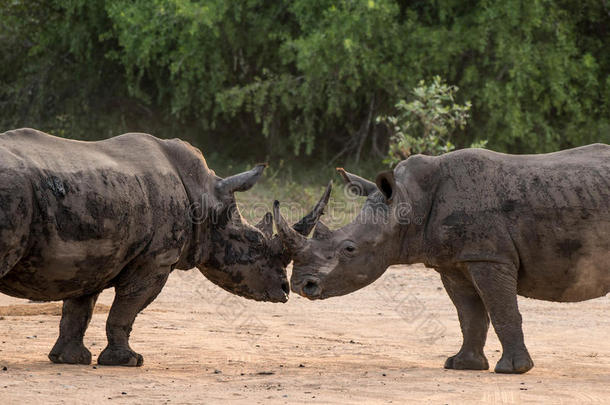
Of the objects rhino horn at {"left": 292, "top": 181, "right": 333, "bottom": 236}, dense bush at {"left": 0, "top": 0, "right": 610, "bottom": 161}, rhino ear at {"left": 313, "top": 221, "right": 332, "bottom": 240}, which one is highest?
rhino ear at {"left": 313, "top": 221, "right": 332, "bottom": 240}

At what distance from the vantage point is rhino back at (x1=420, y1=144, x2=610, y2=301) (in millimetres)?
7395

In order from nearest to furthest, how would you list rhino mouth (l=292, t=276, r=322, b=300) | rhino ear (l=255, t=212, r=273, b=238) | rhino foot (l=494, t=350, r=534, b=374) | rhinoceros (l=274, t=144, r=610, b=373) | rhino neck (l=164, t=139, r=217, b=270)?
rhino foot (l=494, t=350, r=534, b=374)
rhinoceros (l=274, t=144, r=610, b=373)
rhino mouth (l=292, t=276, r=322, b=300)
rhino neck (l=164, t=139, r=217, b=270)
rhino ear (l=255, t=212, r=273, b=238)

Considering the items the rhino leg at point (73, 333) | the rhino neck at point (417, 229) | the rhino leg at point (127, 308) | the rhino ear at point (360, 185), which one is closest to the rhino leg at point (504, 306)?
the rhino neck at point (417, 229)

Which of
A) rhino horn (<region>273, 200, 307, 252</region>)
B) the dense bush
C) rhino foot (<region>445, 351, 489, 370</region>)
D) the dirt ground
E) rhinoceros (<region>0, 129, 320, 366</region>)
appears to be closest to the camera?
the dirt ground

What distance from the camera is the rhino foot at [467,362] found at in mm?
7707

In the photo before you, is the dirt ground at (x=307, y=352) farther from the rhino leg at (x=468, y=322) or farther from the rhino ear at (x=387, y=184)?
the rhino ear at (x=387, y=184)

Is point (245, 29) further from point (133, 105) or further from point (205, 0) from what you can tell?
point (133, 105)

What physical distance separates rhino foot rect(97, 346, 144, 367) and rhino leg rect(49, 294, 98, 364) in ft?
0.52

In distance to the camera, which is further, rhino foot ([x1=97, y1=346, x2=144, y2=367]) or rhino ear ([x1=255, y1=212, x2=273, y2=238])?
rhino ear ([x1=255, y1=212, x2=273, y2=238])

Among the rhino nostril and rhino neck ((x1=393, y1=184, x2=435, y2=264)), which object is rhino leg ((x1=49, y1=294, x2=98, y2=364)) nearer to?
the rhino nostril

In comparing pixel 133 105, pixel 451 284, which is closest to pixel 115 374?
pixel 451 284

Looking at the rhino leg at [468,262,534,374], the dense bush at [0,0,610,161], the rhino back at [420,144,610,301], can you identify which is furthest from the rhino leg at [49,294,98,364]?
the dense bush at [0,0,610,161]

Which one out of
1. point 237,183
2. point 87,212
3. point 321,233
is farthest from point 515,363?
point 87,212

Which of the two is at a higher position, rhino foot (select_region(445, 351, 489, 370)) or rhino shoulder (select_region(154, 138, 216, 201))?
rhino shoulder (select_region(154, 138, 216, 201))
